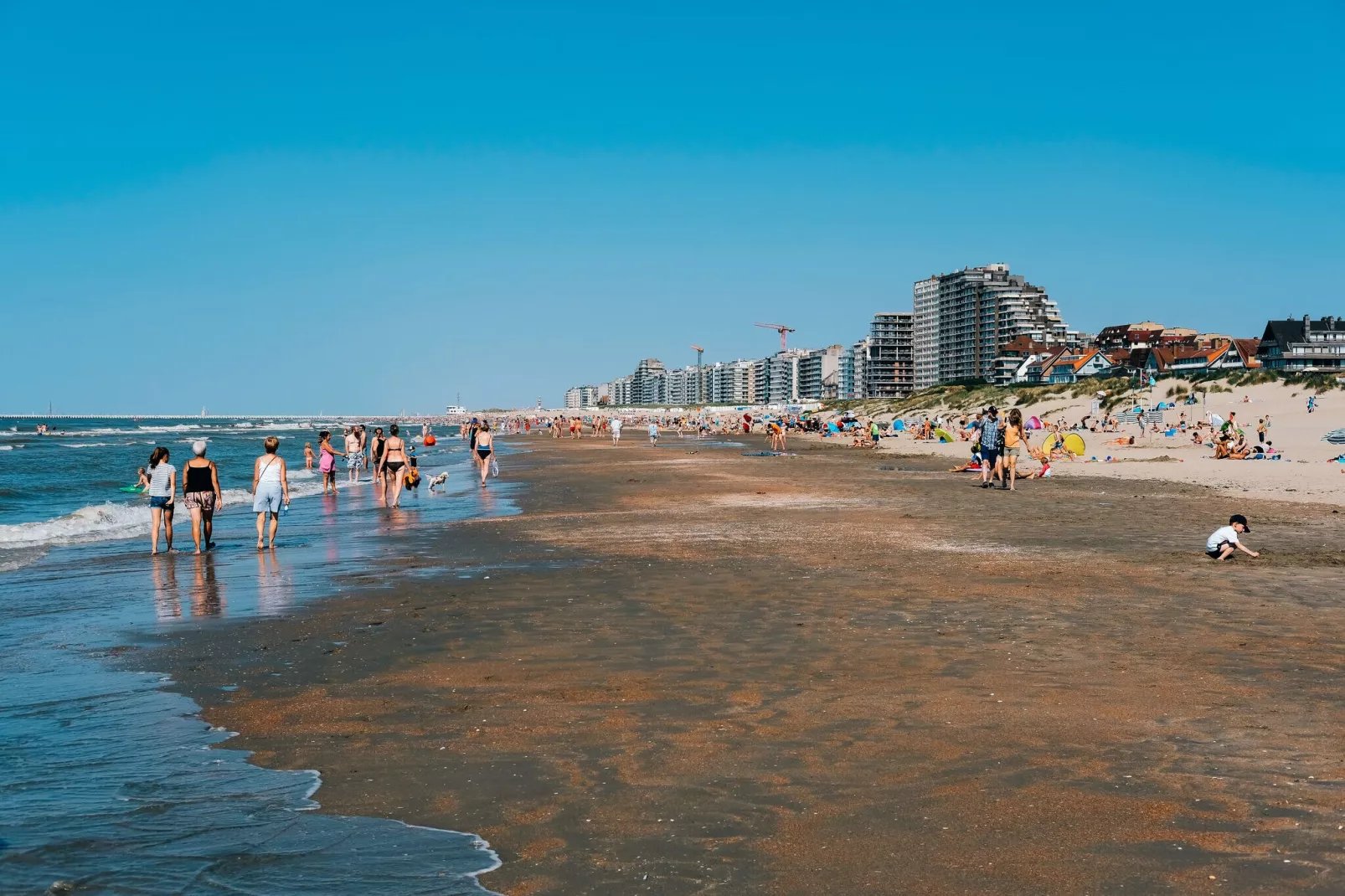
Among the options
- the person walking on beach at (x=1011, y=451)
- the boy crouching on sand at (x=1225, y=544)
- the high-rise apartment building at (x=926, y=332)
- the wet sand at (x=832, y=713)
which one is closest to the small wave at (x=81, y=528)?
the wet sand at (x=832, y=713)

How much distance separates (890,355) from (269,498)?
620ft

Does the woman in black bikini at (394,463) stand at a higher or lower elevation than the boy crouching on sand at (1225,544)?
higher

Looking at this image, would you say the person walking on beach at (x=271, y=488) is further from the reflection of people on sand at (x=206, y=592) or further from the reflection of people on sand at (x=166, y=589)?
the reflection of people on sand at (x=166, y=589)

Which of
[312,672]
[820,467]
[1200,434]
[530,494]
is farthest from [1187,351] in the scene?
[312,672]

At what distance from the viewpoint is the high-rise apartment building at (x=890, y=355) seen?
195 meters

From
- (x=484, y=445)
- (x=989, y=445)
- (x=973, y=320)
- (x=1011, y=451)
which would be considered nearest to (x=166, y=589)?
(x=484, y=445)

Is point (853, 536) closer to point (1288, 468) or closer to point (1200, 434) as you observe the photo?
point (1288, 468)

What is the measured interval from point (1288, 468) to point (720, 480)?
1483 cm

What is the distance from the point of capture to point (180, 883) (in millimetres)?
3596

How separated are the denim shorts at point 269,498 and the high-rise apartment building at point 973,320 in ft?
501

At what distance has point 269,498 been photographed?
45.4ft

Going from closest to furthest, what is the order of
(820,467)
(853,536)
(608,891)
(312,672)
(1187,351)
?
(608,891)
(312,672)
(853,536)
(820,467)
(1187,351)

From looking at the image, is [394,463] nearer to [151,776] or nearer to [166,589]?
[166,589]

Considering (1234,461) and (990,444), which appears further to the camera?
(1234,461)
